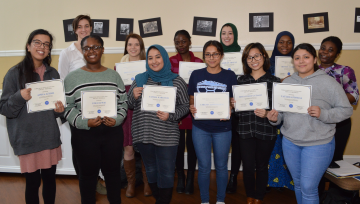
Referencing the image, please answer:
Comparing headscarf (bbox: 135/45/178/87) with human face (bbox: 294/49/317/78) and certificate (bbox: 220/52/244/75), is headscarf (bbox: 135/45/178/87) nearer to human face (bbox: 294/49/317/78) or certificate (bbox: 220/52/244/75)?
certificate (bbox: 220/52/244/75)

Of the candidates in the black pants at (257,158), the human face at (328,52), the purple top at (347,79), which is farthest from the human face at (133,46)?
the purple top at (347,79)

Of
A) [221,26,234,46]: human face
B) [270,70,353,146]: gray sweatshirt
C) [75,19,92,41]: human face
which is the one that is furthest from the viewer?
[221,26,234,46]: human face

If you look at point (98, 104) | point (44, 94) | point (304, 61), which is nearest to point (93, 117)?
point (98, 104)

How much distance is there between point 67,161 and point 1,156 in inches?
41.7

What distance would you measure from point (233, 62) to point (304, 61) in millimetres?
951

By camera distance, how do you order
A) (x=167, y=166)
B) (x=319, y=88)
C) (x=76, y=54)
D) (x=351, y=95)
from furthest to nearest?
(x=76, y=54), (x=351, y=95), (x=167, y=166), (x=319, y=88)

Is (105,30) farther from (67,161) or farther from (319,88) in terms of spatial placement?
(319,88)

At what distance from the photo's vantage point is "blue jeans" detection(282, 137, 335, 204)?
196 cm

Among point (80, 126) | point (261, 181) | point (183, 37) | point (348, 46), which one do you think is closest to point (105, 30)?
point (183, 37)

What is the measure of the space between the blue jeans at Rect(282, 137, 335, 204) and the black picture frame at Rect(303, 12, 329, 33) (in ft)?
7.50

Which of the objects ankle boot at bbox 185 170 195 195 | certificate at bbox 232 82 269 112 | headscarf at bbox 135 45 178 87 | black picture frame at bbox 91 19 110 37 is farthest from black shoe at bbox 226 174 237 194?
black picture frame at bbox 91 19 110 37

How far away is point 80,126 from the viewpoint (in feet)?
6.61

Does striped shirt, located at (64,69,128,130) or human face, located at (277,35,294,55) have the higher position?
human face, located at (277,35,294,55)

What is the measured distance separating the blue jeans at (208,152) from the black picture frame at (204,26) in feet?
6.19
